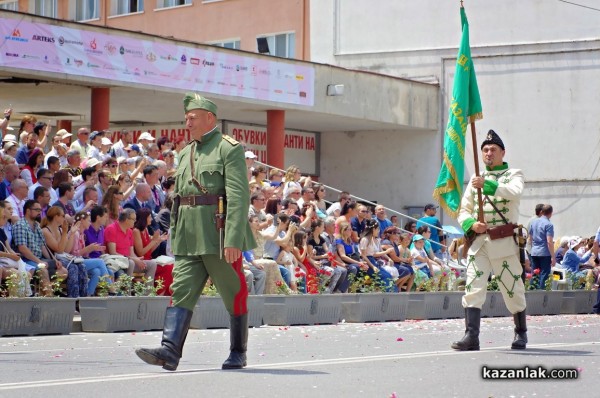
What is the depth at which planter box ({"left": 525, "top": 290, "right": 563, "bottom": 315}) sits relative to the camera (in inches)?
968

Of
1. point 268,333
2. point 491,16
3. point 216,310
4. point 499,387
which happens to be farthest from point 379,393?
point 491,16

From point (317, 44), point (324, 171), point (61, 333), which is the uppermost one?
point (317, 44)

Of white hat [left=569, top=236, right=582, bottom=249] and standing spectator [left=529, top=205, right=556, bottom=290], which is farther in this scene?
white hat [left=569, top=236, right=582, bottom=249]

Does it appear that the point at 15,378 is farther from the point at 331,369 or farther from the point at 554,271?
the point at 554,271

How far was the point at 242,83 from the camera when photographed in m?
32.3

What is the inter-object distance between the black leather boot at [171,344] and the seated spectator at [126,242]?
7748mm

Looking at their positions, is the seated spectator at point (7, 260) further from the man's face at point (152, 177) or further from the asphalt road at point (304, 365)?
the man's face at point (152, 177)

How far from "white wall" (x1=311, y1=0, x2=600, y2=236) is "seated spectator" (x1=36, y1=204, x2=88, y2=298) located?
22572 millimetres

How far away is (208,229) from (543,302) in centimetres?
1552

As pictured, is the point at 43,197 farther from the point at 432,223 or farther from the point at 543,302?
the point at 432,223

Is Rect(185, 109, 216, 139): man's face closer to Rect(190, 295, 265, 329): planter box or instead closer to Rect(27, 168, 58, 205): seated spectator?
Rect(190, 295, 265, 329): planter box

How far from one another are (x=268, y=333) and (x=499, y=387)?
729 centimetres

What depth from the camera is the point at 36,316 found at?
1590 centimetres

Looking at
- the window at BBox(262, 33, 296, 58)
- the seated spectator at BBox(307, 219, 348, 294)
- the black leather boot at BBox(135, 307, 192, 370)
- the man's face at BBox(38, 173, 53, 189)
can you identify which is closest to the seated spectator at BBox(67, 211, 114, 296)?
the man's face at BBox(38, 173, 53, 189)
